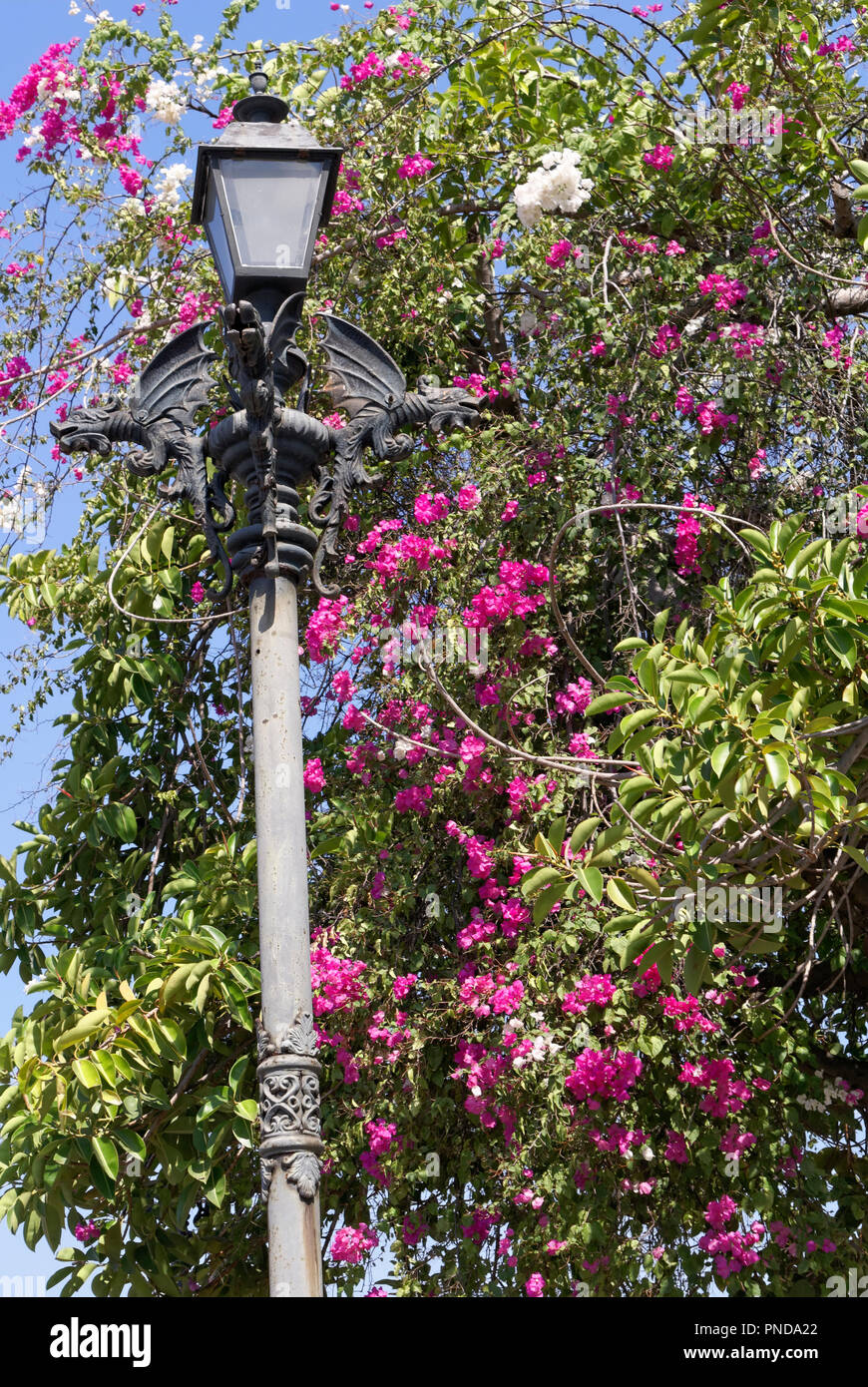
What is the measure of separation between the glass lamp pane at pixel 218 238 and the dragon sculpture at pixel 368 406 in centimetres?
29

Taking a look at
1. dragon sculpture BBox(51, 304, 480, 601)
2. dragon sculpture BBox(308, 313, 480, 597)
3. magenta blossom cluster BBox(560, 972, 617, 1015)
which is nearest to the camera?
dragon sculpture BBox(51, 304, 480, 601)

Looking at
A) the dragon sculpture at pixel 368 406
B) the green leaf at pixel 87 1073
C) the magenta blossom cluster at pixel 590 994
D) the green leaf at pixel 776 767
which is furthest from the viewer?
the magenta blossom cluster at pixel 590 994

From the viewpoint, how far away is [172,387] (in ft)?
12.9

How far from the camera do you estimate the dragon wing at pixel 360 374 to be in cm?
399

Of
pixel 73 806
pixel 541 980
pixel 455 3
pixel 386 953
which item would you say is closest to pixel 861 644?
pixel 541 980

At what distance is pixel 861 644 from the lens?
3.93m

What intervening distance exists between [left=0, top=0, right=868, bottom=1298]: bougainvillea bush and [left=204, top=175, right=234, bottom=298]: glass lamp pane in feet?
3.73

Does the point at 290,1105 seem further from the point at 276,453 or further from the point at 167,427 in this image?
the point at 167,427

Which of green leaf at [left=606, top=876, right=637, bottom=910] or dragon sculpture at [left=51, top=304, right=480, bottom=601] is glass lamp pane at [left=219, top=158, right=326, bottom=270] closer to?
dragon sculpture at [left=51, top=304, right=480, bottom=601]

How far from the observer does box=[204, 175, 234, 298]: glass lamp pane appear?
145 inches

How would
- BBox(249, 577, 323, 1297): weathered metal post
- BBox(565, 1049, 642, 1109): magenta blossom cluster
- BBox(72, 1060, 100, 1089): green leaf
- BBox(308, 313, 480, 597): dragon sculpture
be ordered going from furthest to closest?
BBox(565, 1049, 642, 1109): magenta blossom cluster → BBox(72, 1060, 100, 1089): green leaf → BBox(308, 313, 480, 597): dragon sculpture → BBox(249, 577, 323, 1297): weathered metal post

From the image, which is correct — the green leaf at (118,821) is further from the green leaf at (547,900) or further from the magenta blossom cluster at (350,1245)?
the green leaf at (547,900)

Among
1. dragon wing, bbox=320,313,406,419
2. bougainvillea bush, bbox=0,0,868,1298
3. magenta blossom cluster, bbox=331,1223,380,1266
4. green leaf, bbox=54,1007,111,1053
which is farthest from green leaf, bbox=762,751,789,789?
magenta blossom cluster, bbox=331,1223,380,1266

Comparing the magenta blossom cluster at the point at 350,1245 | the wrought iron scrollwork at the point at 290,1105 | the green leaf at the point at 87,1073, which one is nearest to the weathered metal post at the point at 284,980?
the wrought iron scrollwork at the point at 290,1105
